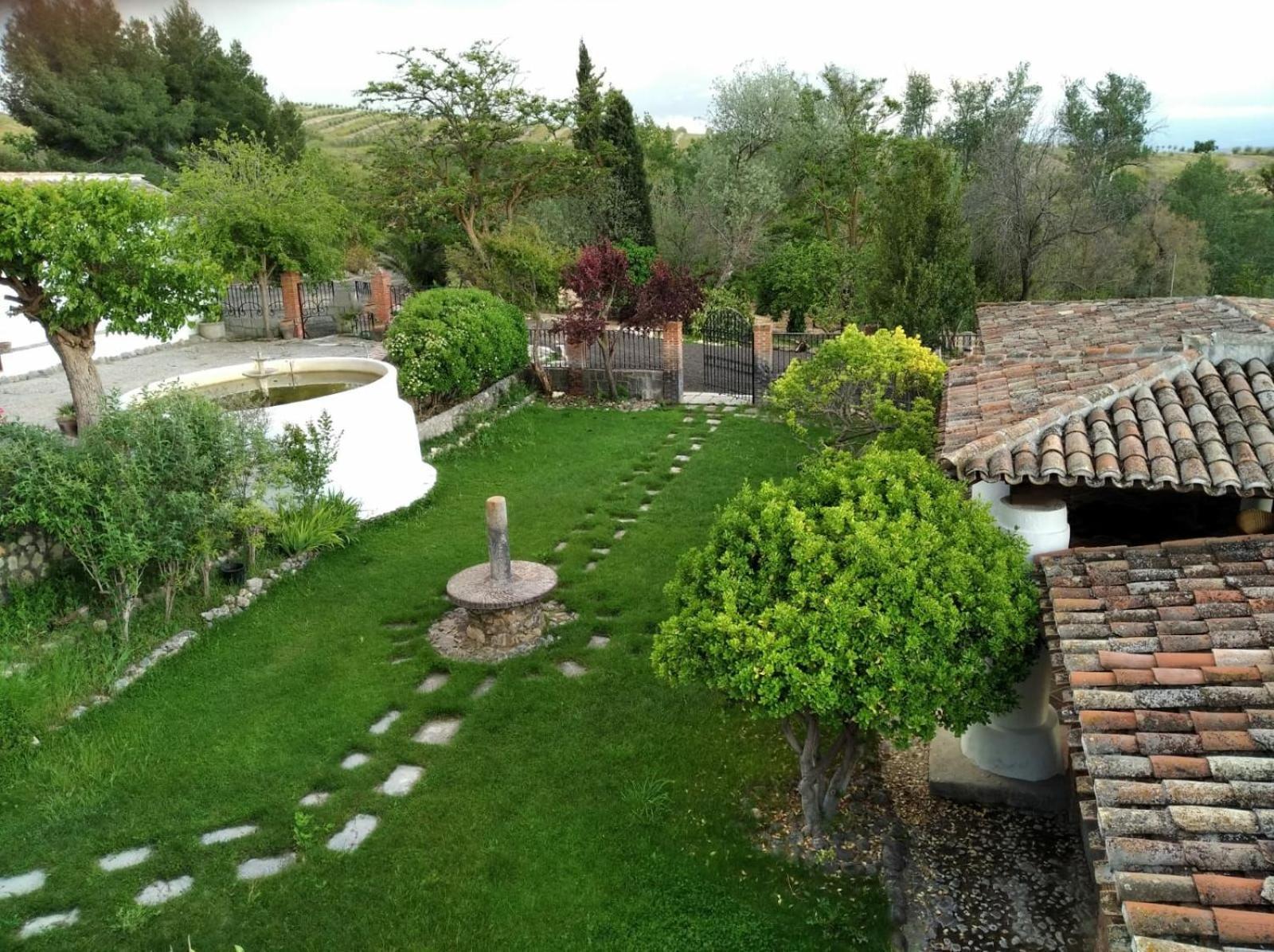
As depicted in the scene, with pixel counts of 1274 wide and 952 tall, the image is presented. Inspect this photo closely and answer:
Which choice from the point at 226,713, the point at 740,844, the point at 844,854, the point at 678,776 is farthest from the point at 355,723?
the point at 844,854

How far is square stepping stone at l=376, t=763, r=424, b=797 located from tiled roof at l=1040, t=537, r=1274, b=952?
187 inches

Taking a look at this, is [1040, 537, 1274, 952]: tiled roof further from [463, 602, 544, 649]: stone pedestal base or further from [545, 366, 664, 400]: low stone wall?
[545, 366, 664, 400]: low stone wall

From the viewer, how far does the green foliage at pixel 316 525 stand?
34.8 feet

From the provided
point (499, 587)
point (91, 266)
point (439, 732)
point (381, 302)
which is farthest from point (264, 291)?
point (439, 732)

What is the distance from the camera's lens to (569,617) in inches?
375

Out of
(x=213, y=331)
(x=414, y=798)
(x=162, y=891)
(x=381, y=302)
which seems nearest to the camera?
(x=162, y=891)

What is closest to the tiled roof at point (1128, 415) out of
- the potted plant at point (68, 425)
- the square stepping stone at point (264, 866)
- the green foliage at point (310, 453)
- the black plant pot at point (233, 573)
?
the square stepping stone at point (264, 866)

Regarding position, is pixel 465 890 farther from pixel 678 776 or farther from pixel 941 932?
pixel 941 932

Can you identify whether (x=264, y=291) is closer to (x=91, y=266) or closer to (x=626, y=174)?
(x=626, y=174)

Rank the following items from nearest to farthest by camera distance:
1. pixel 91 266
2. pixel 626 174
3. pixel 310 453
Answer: pixel 310 453 < pixel 91 266 < pixel 626 174

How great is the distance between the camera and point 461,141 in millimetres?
22578

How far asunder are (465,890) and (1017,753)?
4078mm

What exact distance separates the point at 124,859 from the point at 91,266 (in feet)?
26.9

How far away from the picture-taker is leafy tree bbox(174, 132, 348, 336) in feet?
69.9
